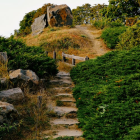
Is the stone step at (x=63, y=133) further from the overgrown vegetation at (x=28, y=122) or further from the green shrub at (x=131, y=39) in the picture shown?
the green shrub at (x=131, y=39)

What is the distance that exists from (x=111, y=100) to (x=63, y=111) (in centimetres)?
225

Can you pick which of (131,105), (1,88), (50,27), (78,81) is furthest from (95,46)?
(131,105)

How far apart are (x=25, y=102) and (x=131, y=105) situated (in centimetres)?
405

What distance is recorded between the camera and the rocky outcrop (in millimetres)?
8797

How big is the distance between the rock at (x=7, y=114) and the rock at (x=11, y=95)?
3.96 ft

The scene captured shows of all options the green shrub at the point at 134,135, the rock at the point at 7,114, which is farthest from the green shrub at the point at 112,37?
the green shrub at the point at 134,135

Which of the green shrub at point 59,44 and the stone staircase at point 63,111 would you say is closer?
the stone staircase at point 63,111

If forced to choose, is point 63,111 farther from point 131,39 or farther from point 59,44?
point 59,44

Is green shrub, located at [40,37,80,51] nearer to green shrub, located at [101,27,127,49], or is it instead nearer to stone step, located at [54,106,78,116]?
green shrub, located at [101,27,127,49]

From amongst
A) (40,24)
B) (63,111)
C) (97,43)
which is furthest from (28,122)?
(40,24)

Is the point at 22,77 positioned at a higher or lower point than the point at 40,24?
lower

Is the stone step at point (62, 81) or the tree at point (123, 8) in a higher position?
the tree at point (123, 8)

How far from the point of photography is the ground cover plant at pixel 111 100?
18.3 ft

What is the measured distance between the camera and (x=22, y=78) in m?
8.88
